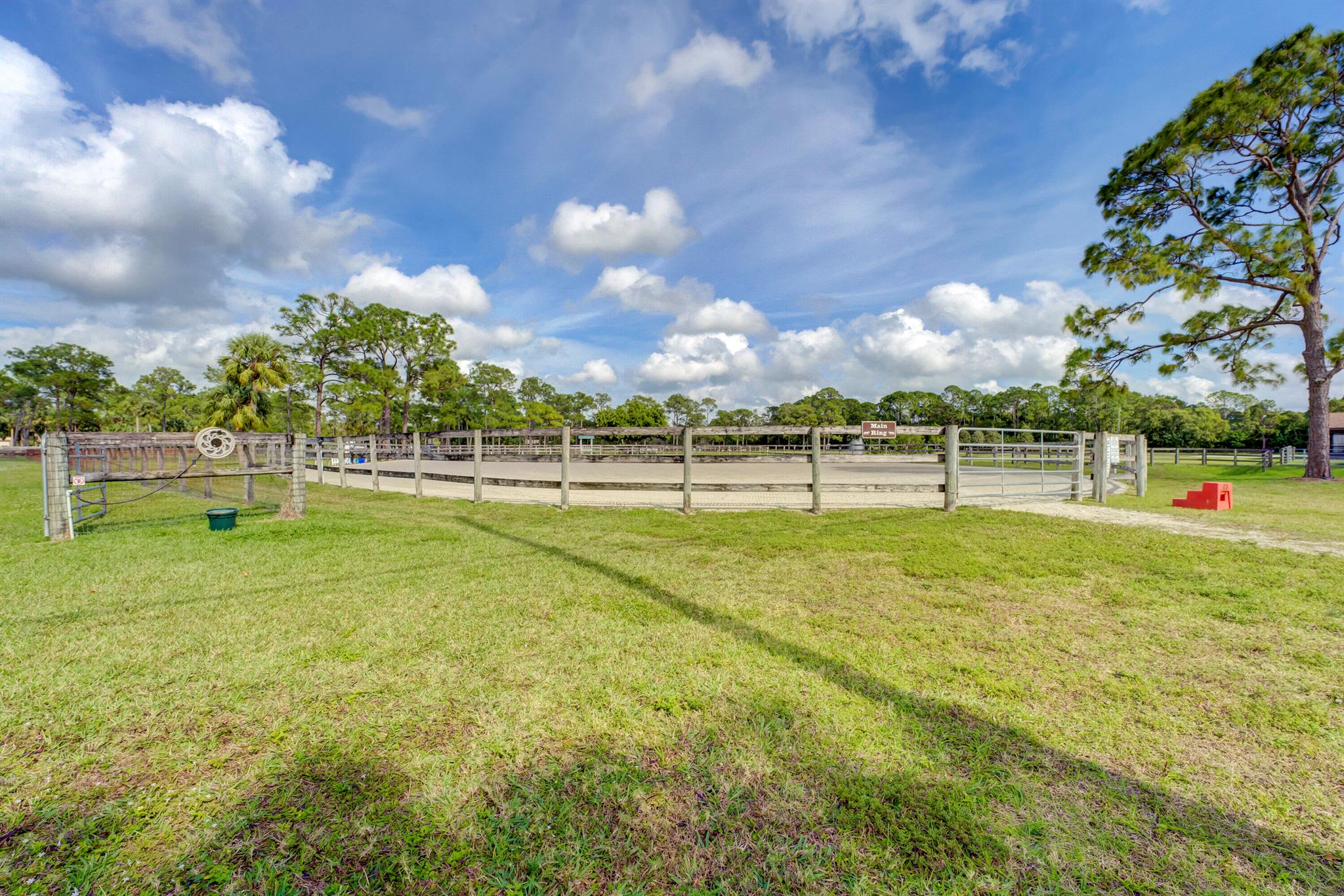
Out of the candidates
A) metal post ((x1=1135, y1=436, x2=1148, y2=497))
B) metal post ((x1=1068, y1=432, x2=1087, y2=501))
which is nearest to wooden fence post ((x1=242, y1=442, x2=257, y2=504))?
metal post ((x1=1068, y1=432, x2=1087, y2=501))

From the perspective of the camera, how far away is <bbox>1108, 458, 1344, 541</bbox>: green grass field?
7259 millimetres

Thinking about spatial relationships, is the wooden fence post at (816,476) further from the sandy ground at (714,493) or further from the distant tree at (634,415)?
the distant tree at (634,415)

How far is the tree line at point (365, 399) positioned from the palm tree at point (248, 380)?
3.1 inches

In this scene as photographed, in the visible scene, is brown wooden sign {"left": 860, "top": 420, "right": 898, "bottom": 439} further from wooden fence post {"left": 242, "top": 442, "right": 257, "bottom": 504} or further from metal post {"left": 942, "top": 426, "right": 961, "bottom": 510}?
wooden fence post {"left": 242, "top": 442, "right": 257, "bottom": 504}

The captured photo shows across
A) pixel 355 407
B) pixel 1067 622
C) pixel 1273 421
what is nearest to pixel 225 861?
pixel 1067 622

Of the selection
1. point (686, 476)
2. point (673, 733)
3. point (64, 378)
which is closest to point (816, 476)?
point (686, 476)

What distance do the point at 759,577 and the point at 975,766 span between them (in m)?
2.75

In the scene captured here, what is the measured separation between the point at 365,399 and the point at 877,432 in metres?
37.7

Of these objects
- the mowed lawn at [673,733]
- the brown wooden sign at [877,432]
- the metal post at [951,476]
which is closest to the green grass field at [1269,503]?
the metal post at [951,476]

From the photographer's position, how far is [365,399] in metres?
36.0

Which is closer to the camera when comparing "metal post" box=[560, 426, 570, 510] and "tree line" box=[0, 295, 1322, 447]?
"metal post" box=[560, 426, 570, 510]

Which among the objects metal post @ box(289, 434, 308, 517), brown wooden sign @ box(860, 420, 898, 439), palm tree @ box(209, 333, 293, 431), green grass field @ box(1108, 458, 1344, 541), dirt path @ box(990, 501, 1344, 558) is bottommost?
green grass field @ box(1108, 458, 1344, 541)

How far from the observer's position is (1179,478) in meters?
17.8

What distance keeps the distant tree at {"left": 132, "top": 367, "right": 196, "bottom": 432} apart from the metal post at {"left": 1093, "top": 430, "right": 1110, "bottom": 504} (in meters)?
Result: 89.3
